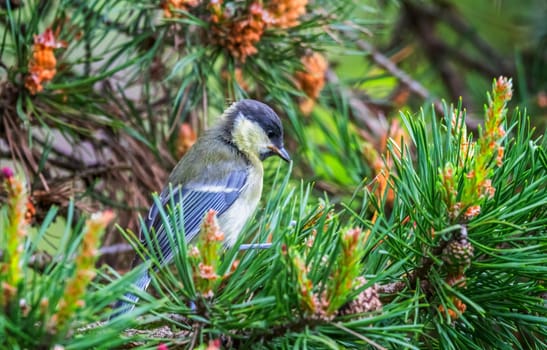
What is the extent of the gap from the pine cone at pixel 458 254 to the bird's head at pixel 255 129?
3.34ft

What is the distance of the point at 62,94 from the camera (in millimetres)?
1667

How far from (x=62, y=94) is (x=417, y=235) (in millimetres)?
944

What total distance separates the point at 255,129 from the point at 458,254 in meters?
1.31

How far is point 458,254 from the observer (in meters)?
1.02

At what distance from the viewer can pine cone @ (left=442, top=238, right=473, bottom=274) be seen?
1016 mm

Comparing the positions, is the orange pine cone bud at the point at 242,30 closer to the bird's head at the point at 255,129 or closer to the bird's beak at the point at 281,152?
the bird's head at the point at 255,129

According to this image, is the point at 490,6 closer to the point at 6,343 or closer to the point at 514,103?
the point at 514,103

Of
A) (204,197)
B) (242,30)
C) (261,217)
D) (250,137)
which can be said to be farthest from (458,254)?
(250,137)

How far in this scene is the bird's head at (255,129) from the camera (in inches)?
83.3

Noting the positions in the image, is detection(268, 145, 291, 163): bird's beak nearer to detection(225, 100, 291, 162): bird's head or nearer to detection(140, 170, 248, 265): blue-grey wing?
detection(225, 100, 291, 162): bird's head

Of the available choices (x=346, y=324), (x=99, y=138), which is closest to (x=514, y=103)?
(x=99, y=138)

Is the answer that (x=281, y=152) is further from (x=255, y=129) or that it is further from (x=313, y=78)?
(x=313, y=78)

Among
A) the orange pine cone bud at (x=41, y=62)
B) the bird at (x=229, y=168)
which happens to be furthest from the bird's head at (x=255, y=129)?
the orange pine cone bud at (x=41, y=62)

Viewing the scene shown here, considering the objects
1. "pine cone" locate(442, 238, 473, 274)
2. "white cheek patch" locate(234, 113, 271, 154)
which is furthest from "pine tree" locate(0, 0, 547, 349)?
"white cheek patch" locate(234, 113, 271, 154)
